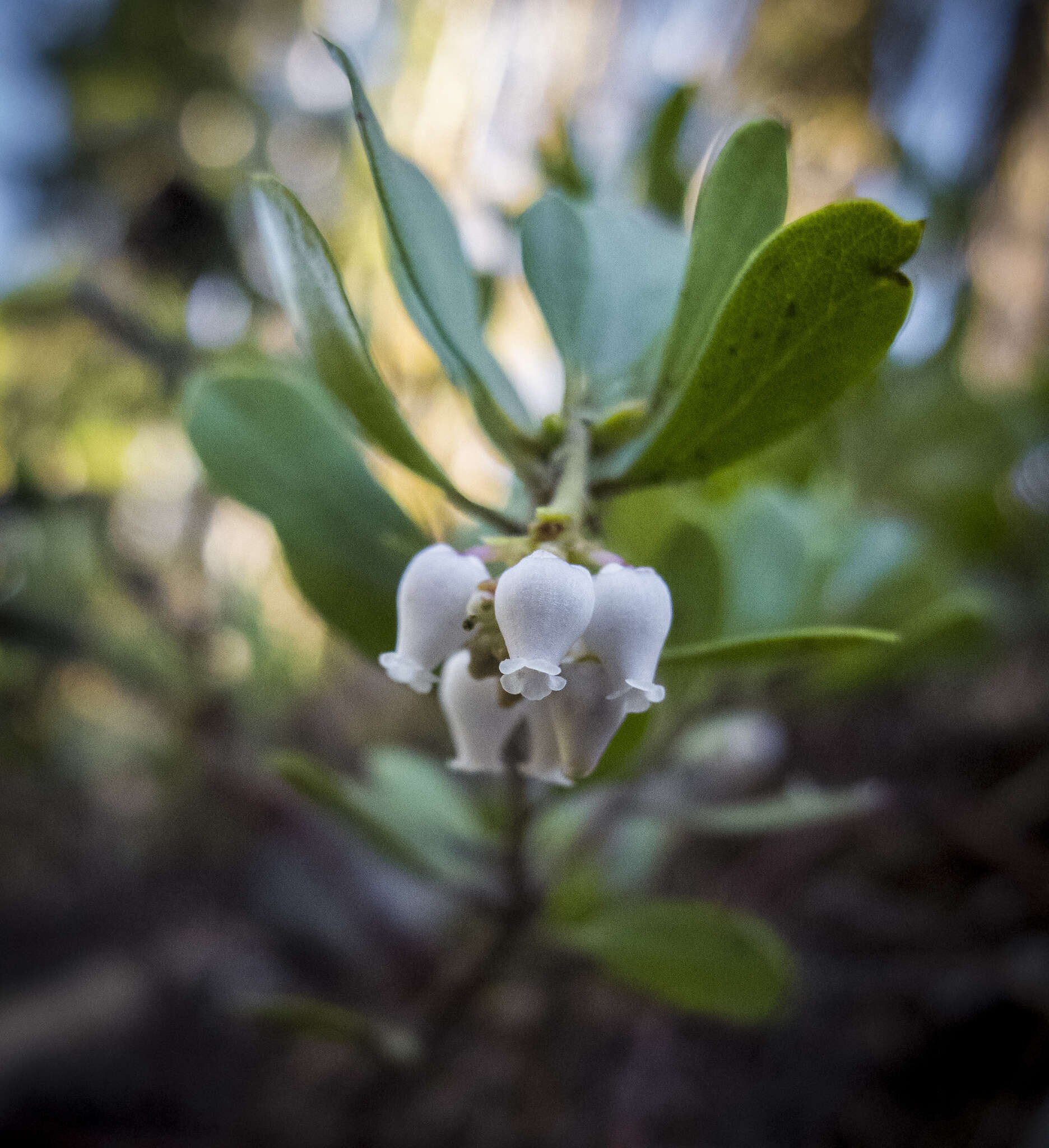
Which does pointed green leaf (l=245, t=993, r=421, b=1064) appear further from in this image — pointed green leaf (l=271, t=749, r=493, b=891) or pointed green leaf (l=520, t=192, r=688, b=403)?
pointed green leaf (l=520, t=192, r=688, b=403)

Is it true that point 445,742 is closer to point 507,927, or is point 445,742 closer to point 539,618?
point 507,927

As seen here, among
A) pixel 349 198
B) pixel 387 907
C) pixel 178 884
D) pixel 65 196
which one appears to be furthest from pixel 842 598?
pixel 65 196

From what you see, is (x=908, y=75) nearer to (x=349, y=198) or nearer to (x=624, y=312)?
(x=349, y=198)

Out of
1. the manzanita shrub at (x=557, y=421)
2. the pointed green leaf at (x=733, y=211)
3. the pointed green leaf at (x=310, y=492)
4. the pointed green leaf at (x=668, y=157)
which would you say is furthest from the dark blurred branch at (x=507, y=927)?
the pointed green leaf at (x=668, y=157)

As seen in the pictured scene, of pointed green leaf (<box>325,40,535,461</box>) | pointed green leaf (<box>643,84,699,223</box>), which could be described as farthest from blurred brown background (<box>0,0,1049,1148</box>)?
pointed green leaf (<box>325,40,535,461</box>)

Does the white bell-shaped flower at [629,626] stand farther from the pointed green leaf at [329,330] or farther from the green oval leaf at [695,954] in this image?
the green oval leaf at [695,954]

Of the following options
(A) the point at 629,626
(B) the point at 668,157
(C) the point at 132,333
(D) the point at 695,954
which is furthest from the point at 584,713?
(C) the point at 132,333
